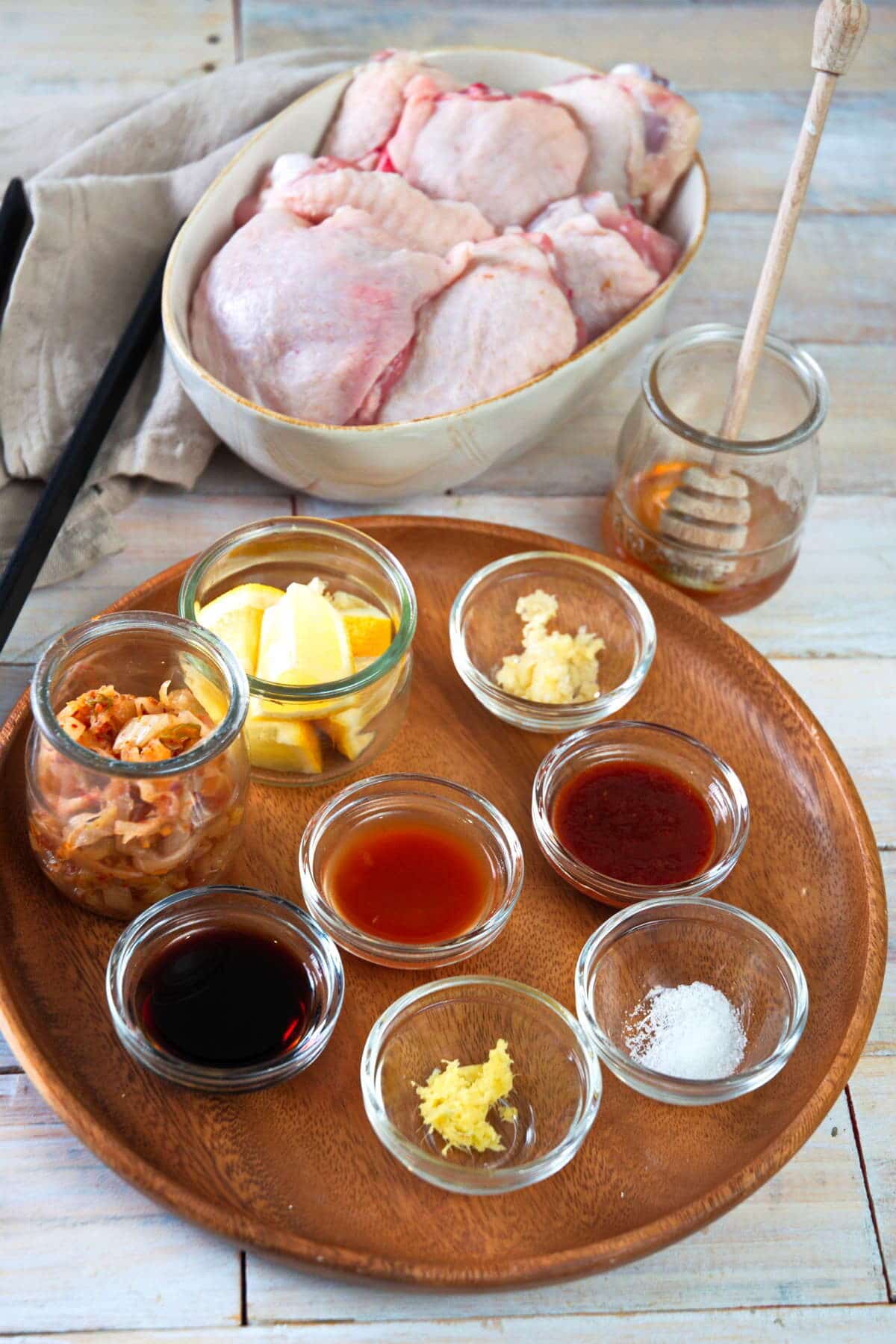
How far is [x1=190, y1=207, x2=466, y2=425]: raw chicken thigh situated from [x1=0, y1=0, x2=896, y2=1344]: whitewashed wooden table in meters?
0.20

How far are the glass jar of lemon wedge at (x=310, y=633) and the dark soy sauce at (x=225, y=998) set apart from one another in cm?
21

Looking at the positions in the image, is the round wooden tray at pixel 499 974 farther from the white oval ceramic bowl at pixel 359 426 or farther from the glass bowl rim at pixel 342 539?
the white oval ceramic bowl at pixel 359 426

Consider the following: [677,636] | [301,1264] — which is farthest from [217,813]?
[677,636]

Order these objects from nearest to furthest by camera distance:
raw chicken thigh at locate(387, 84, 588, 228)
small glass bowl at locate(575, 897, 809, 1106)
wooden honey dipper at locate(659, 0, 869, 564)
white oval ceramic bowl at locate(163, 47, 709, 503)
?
small glass bowl at locate(575, 897, 809, 1106) < wooden honey dipper at locate(659, 0, 869, 564) < white oval ceramic bowl at locate(163, 47, 709, 503) < raw chicken thigh at locate(387, 84, 588, 228)

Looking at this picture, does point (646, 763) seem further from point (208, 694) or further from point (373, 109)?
point (373, 109)

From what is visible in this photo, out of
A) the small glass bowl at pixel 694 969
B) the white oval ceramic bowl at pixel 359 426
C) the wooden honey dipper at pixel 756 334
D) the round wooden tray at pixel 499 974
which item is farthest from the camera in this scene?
the white oval ceramic bowl at pixel 359 426

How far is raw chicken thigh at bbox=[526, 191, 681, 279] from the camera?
1813 mm

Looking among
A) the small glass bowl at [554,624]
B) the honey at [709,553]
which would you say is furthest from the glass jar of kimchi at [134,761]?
the honey at [709,553]

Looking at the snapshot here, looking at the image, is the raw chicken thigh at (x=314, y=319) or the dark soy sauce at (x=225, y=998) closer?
the dark soy sauce at (x=225, y=998)

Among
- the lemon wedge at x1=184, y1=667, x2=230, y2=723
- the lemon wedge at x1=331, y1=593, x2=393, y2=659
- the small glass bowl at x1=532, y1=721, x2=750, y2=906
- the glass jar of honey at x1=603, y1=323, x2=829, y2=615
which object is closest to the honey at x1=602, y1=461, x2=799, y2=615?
the glass jar of honey at x1=603, y1=323, x2=829, y2=615

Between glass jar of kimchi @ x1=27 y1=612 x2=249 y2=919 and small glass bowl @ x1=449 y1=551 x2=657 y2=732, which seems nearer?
glass jar of kimchi @ x1=27 y1=612 x2=249 y2=919

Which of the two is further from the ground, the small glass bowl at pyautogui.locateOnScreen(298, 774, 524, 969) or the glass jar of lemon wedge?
the glass jar of lemon wedge

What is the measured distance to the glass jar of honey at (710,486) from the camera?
64.6 inches

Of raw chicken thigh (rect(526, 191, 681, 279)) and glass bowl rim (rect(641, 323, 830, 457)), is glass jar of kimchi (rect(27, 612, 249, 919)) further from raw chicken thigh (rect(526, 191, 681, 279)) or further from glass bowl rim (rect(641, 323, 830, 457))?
raw chicken thigh (rect(526, 191, 681, 279))
